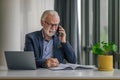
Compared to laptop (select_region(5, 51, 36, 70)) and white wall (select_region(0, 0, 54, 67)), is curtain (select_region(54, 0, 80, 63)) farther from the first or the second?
laptop (select_region(5, 51, 36, 70))

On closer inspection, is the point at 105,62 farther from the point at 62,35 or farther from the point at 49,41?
the point at 49,41

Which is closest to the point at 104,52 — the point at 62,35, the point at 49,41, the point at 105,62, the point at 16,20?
the point at 105,62

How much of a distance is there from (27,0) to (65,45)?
2.45 m

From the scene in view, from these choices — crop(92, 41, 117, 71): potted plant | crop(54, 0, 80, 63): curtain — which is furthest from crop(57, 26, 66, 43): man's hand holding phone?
crop(54, 0, 80, 63): curtain

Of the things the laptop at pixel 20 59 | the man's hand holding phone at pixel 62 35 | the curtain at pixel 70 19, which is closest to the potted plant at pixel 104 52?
the laptop at pixel 20 59

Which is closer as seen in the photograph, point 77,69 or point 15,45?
point 77,69

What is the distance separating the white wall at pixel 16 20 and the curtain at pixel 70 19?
22 cm

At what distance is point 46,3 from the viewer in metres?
5.26

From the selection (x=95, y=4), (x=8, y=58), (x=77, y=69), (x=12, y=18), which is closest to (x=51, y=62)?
(x=77, y=69)

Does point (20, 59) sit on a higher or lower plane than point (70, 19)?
lower

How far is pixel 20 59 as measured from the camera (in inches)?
87.6

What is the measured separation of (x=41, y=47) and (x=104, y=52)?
770 millimetres

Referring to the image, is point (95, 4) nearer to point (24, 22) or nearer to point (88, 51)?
point (88, 51)

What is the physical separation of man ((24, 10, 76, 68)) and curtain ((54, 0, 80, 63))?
203 cm
